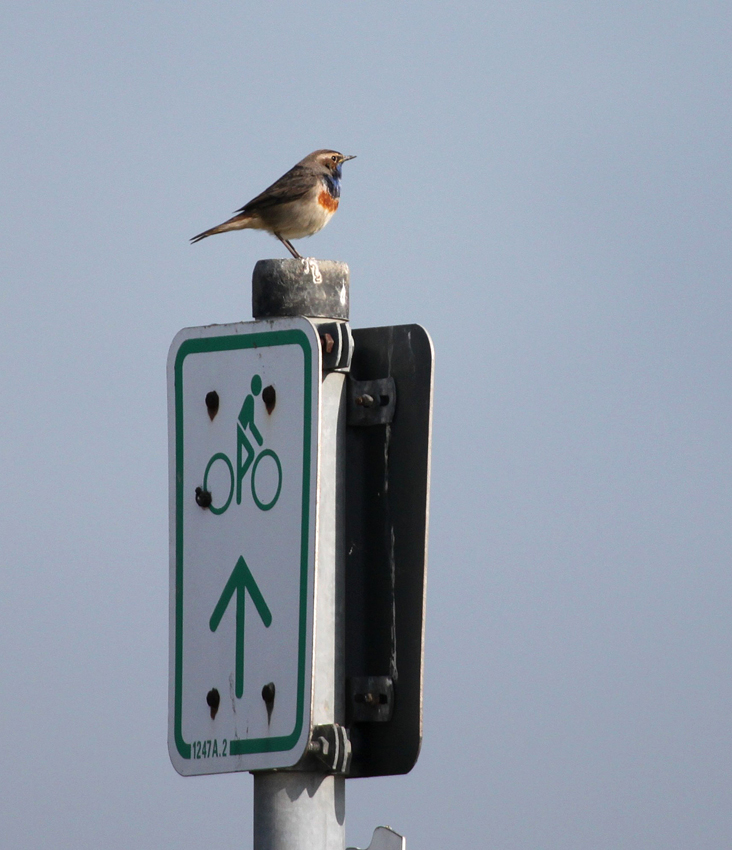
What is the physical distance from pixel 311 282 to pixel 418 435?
45cm

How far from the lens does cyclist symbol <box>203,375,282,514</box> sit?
8.49 ft

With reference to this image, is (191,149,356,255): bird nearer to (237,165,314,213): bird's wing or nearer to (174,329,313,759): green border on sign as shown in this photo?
(237,165,314,213): bird's wing

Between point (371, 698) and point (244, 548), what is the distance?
1.27 feet

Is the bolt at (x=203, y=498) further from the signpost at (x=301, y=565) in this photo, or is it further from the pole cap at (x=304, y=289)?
the pole cap at (x=304, y=289)

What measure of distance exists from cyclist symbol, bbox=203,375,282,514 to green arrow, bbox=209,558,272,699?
0.13m

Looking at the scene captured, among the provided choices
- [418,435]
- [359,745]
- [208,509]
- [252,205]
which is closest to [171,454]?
[208,509]

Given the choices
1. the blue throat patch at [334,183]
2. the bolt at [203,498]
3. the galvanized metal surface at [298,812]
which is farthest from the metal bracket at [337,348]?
the blue throat patch at [334,183]

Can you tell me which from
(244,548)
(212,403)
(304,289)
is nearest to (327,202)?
(304,289)

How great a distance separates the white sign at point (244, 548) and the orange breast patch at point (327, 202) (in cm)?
686

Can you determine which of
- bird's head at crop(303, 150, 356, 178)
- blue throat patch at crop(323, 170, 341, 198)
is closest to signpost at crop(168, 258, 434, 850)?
blue throat patch at crop(323, 170, 341, 198)

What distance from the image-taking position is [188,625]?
266 centimetres

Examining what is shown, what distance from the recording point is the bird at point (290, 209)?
9.20 meters

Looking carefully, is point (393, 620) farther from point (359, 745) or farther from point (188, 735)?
point (188, 735)

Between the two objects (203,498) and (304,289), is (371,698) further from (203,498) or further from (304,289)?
(304,289)
